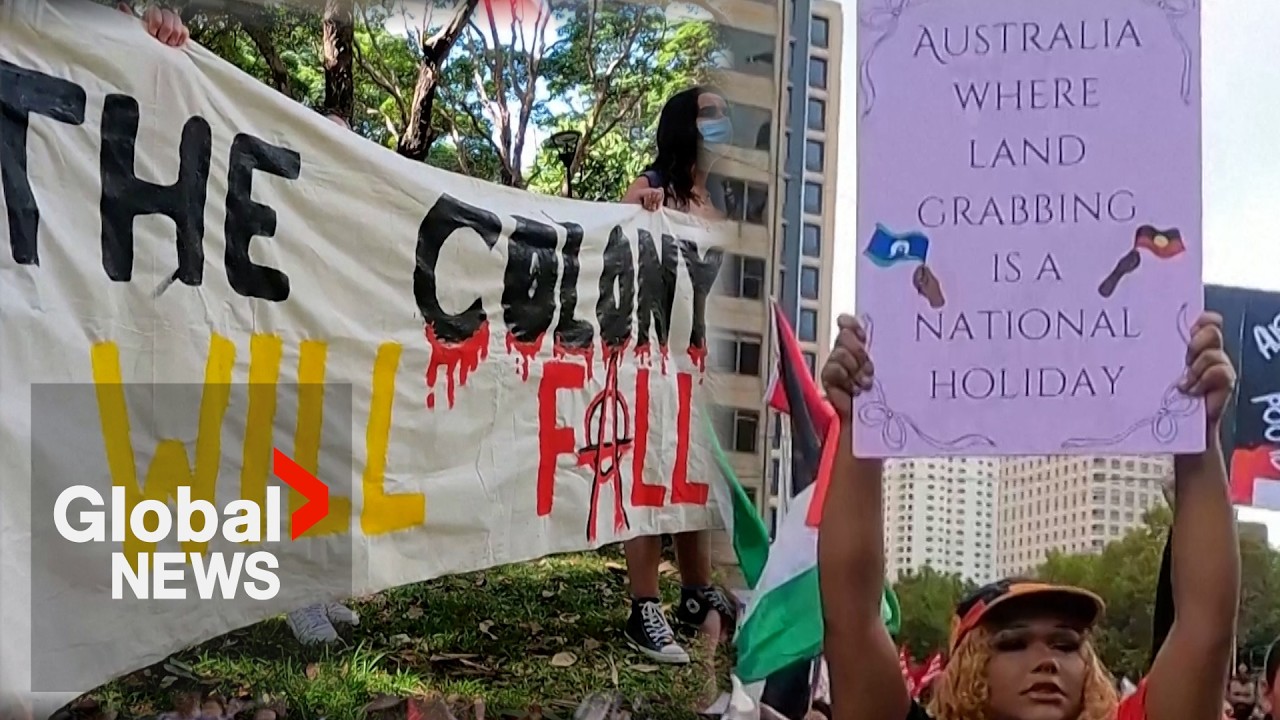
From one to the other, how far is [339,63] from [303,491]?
43.6 inches

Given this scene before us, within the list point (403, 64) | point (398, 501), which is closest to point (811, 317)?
point (398, 501)

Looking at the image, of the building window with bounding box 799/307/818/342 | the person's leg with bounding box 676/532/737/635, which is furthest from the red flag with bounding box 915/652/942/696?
the building window with bounding box 799/307/818/342

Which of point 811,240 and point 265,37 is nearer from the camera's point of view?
point 811,240

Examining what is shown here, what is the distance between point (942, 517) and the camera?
7.79 feet

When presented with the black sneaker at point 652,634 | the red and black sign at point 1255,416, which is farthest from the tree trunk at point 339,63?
the red and black sign at point 1255,416

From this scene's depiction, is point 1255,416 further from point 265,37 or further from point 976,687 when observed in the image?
point 265,37

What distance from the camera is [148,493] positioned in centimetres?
203

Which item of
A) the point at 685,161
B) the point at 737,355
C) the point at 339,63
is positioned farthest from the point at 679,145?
the point at 339,63

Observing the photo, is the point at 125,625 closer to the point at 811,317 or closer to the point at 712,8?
the point at 811,317

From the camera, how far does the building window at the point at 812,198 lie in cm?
253

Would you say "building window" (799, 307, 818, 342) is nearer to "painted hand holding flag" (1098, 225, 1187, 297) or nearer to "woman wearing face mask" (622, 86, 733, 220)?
"woman wearing face mask" (622, 86, 733, 220)

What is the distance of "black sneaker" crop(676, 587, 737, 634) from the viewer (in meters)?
2.66

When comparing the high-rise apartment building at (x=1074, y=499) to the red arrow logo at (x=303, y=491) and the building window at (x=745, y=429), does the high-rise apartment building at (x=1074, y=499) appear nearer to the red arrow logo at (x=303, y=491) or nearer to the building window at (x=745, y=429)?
the building window at (x=745, y=429)

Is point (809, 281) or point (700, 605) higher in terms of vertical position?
point (809, 281)
